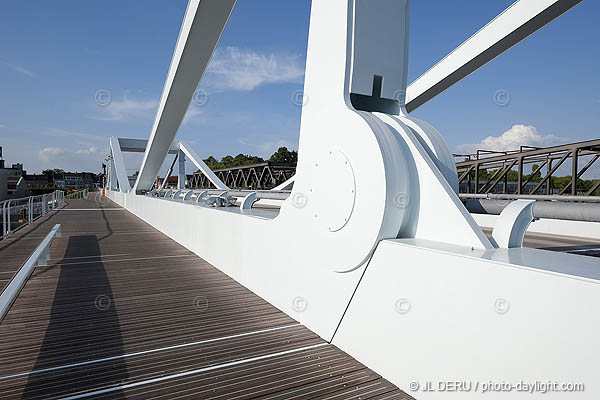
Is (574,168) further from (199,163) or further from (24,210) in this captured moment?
(199,163)

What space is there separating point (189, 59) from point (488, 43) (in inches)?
245

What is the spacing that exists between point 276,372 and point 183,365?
1.96 feet

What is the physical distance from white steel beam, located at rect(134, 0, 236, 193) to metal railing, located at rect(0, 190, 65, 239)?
13.6 feet

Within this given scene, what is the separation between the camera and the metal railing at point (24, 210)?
9.01 meters

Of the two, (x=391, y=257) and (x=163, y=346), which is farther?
(x=163, y=346)

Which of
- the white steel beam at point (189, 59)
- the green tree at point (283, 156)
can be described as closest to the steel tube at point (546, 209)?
the white steel beam at point (189, 59)

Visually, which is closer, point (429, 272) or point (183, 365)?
point (429, 272)

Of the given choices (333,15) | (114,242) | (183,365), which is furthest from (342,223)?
(114,242)

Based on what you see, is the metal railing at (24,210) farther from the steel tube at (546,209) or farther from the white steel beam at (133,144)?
the steel tube at (546,209)

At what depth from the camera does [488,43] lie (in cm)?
812

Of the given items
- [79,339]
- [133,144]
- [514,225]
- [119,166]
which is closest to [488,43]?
[514,225]

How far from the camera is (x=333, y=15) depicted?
3043 mm

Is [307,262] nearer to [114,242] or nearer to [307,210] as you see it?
[307,210]

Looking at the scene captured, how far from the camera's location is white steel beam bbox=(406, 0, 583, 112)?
707 cm
